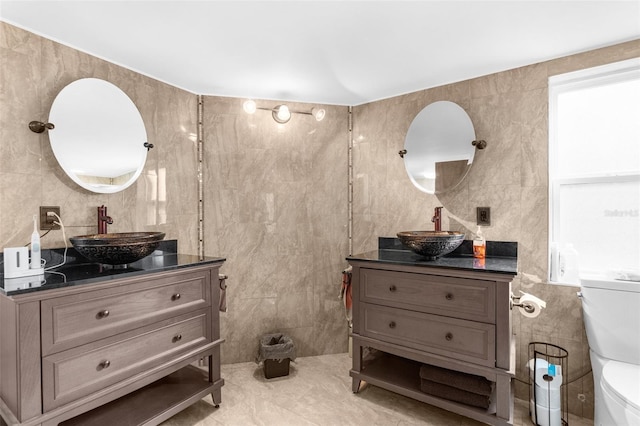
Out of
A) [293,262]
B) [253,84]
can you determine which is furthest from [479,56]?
[293,262]

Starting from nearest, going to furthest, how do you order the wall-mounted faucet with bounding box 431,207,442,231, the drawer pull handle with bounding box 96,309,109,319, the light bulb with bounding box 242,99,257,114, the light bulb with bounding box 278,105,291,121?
1. the drawer pull handle with bounding box 96,309,109,319
2. the wall-mounted faucet with bounding box 431,207,442,231
3. the light bulb with bounding box 242,99,257,114
4. the light bulb with bounding box 278,105,291,121

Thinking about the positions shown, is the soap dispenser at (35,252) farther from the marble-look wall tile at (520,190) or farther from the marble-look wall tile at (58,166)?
the marble-look wall tile at (520,190)

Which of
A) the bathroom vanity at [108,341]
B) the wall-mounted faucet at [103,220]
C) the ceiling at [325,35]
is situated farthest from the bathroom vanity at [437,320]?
the wall-mounted faucet at [103,220]

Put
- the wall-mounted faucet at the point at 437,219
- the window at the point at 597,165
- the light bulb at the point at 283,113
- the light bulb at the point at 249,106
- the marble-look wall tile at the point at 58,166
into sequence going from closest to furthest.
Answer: the marble-look wall tile at the point at 58,166
the window at the point at 597,165
the wall-mounted faucet at the point at 437,219
the light bulb at the point at 249,106
the light bulb at the point at 283,113

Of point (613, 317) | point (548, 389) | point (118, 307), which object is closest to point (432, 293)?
point (548, 389)

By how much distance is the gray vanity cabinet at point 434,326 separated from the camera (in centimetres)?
176

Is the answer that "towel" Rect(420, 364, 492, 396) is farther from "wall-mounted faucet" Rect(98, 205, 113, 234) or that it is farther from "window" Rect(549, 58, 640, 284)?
"wall-mounted faucet" Rect(98, 205, 113, 234)

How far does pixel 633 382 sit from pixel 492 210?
1.14 m

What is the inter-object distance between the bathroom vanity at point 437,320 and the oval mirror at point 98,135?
165 centimetres

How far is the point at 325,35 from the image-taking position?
183 cm

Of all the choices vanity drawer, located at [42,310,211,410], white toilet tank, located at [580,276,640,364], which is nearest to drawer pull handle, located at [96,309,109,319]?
vanity drawer, located at [42,310,211,410]

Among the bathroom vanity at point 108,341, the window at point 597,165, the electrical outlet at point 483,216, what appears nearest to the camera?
the bathroom vanity at point 108,341

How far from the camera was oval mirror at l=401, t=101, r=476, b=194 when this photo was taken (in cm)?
237

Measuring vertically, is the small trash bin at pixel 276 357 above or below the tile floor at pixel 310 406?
above
